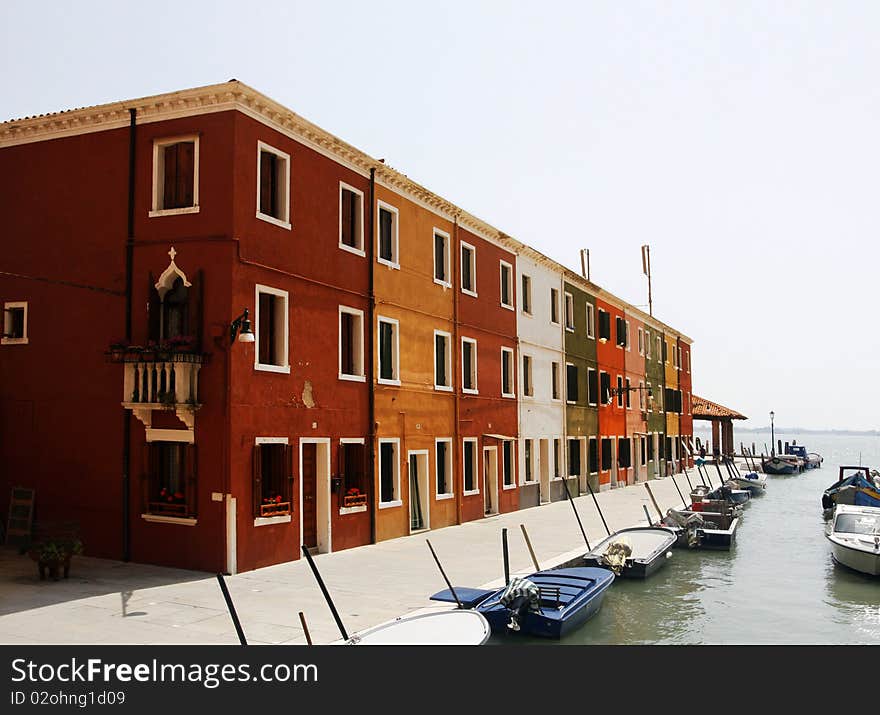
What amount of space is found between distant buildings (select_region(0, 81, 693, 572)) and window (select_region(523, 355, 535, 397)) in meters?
8.89

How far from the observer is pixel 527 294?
104 feet

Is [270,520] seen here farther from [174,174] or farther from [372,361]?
[174,174]

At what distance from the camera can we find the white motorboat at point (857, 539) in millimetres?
19766

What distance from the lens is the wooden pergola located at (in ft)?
217

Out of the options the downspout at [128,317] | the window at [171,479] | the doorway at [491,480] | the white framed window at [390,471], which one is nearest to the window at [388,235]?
the white framed window at [390,471]

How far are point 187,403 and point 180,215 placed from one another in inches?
152

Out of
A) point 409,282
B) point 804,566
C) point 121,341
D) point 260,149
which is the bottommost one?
point 804,566

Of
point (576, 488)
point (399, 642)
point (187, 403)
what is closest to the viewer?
point (399, 642)

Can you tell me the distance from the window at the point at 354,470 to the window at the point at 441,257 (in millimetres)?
6704

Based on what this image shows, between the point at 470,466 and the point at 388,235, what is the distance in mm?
8127

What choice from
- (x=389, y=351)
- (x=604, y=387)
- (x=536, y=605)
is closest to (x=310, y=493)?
(x=389, y=351)

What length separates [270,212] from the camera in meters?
17.6
